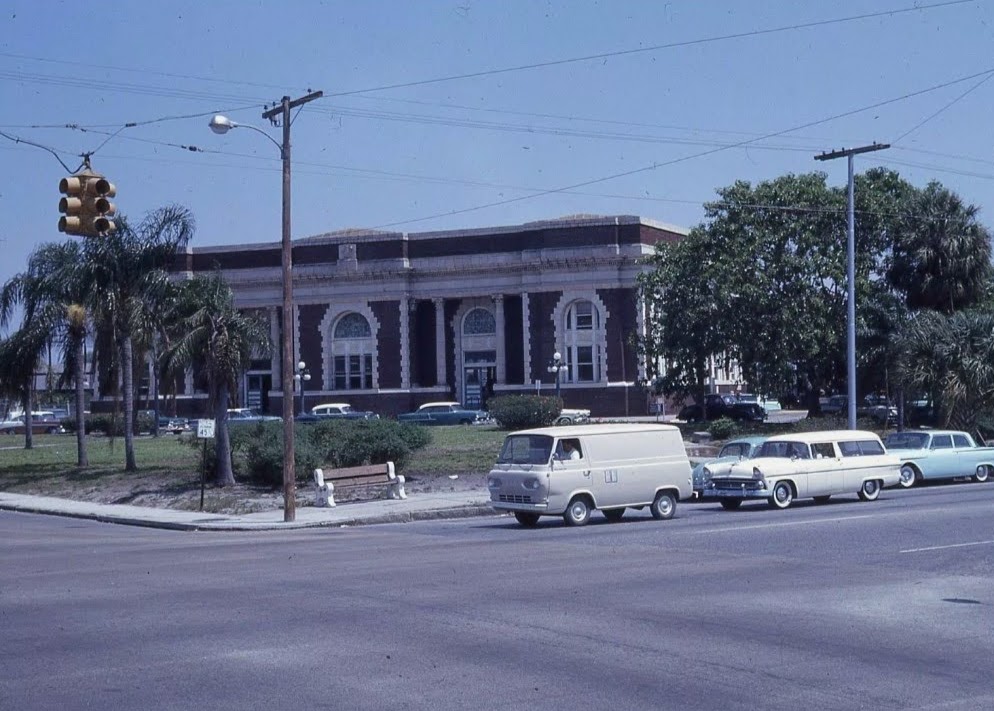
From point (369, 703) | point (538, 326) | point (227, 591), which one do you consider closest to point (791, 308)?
point (538, 326)

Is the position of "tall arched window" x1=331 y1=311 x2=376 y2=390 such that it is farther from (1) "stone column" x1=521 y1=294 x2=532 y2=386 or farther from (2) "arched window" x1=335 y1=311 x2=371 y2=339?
(1) "stone column" x1=521 y1=294 x2=532 y2=386

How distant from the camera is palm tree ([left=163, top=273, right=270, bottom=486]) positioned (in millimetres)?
32781

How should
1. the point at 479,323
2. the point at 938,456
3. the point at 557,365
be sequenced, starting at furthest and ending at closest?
the point at 479,323 → the point at 557,365 → the point at 938,456

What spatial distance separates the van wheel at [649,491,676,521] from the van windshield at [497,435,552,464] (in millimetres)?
2584

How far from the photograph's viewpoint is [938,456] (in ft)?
111

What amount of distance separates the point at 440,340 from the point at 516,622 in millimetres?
68810

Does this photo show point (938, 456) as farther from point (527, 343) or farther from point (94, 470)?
point (527, 343)

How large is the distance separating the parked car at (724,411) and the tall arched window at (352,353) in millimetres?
24975

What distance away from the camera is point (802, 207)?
5450 cm

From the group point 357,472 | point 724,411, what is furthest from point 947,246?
point 357,472

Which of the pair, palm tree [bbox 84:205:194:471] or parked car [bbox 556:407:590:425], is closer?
palm tree [bbox 84:205:194:471]

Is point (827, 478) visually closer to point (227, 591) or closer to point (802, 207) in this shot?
point (227, 591)

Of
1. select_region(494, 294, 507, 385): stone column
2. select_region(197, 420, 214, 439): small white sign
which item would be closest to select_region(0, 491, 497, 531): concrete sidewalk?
select_region(197, 420, 214, 439): small white sign

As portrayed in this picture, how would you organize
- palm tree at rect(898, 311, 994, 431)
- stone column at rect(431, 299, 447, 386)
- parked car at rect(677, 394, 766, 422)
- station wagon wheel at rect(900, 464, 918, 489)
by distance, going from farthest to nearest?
stone column at rect(431, 299, 447, 386)
parked car at rect(677, 394, 766, 422)
palm tree at rect(898, 311, 994, 431)
station wagon wheel at rect(900, 464, 918, 489)
